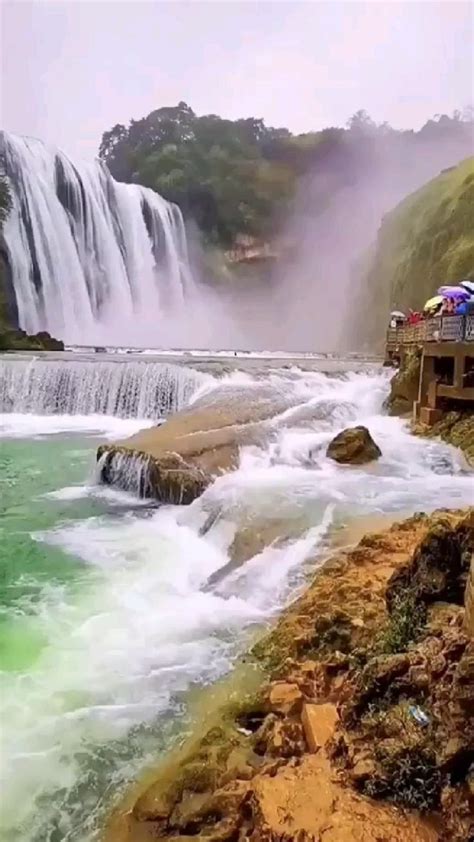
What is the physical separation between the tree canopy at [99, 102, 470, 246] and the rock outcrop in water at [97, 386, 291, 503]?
36550 millimetres

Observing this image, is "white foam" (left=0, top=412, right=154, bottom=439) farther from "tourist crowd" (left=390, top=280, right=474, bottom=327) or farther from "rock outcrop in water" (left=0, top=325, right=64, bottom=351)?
"rock outcrop in water" (left=0, top=325, right=64, bottom=351)

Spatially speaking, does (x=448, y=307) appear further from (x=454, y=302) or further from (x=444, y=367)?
(x=444, y=367)

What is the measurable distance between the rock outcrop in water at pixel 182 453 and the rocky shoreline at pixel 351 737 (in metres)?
4.28

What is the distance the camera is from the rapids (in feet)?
13.1

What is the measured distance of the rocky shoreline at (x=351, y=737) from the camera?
9.35ft

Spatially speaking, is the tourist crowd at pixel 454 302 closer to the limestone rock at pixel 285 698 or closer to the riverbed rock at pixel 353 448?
the riverbed rock at pixel 353 448

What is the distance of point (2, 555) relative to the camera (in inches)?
289

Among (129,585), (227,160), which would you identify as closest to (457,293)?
(129,585)

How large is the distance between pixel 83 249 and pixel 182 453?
2428 centimetres

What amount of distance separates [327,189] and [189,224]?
14.6 m

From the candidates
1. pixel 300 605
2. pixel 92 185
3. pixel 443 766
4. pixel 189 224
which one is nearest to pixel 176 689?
pixel 300 605

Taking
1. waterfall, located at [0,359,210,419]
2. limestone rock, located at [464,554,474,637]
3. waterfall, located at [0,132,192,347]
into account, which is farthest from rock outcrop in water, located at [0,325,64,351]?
limestone rock, located at [464,554,474,637]

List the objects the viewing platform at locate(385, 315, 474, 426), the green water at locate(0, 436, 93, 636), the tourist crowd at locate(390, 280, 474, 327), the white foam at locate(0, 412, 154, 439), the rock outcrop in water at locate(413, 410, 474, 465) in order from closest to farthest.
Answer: the green water at locate(0, 436, 93, 636)
the rock outcrop in water at locate(413, 410, 474, 465)
the viewing platform at locate(385, 315, 474, 426)
the tourist crowd at locate(390, 280, 474, 327)
the white foam at locate(0, 412, 154, 439)

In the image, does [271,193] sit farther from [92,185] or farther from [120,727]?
[120,727]
